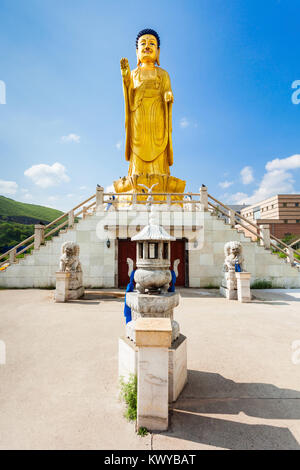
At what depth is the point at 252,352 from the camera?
4.32 m

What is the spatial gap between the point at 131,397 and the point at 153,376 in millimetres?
545

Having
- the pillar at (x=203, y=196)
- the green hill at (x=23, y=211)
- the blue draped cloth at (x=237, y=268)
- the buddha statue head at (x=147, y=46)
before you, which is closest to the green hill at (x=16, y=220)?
the green hill at (x=23, y=211)

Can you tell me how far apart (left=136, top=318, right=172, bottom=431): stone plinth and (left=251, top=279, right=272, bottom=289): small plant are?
33.2ft

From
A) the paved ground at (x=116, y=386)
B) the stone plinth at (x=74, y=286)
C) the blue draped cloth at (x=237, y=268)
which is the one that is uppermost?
the blue draped cloth at (x=237, y=268)

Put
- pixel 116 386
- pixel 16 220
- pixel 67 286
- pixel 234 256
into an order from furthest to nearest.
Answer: pixel 16 220 → pixel 234 256 → pixel 67 286 → pixel 116 386

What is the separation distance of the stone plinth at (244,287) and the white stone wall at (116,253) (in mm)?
2735

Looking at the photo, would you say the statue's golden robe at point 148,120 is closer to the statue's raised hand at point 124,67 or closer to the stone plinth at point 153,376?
the statue's raised hand at point 124,67

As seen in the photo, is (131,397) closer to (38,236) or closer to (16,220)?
(38,236)

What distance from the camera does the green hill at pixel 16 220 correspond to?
85.5 feet

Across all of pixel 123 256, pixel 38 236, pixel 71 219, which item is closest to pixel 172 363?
pixel 123 256

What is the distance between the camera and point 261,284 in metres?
11.2

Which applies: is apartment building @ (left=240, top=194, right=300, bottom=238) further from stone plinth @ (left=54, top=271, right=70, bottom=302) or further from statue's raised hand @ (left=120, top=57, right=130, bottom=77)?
stone plinth @ (left=54, top=271, right=70, bottom=302)
